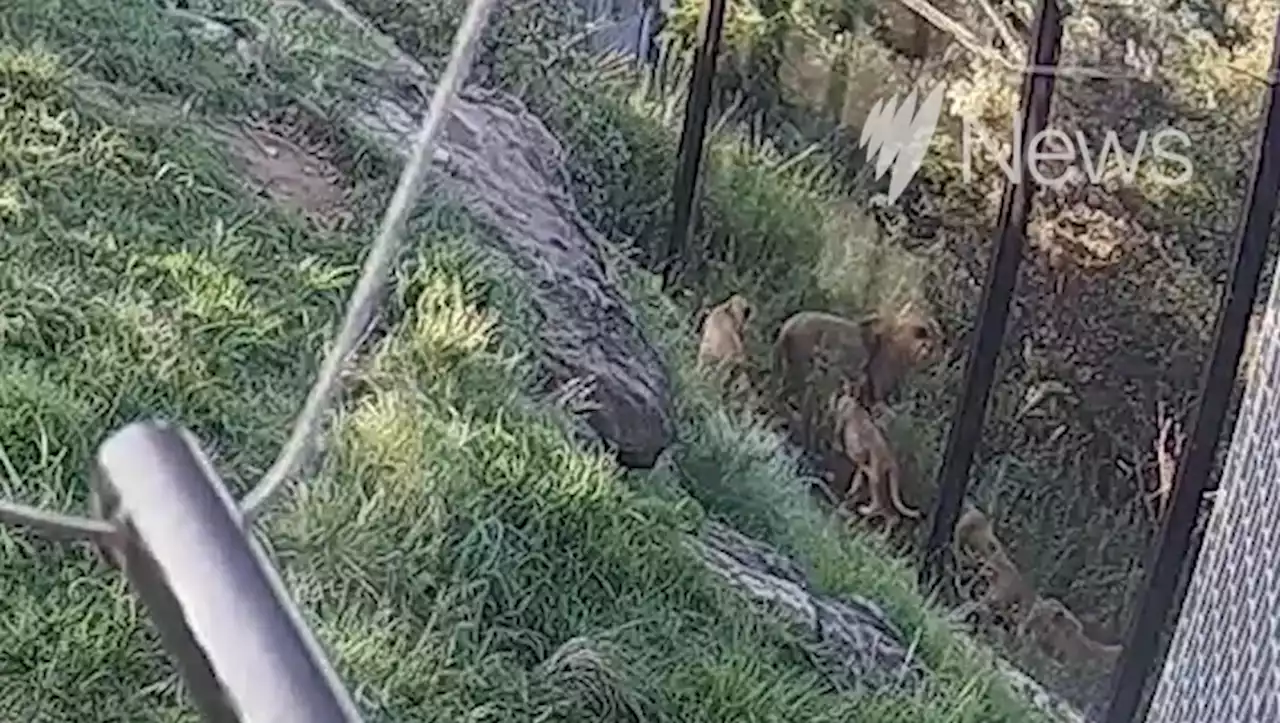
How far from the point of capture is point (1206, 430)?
1.59m

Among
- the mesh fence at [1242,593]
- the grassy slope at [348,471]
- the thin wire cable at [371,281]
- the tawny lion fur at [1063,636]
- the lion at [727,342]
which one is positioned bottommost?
the tawny lion fur at [1063,636]

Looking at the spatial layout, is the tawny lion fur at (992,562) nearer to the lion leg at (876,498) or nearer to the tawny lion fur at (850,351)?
the lion leg at (876,498)

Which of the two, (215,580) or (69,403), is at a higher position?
(215,580)

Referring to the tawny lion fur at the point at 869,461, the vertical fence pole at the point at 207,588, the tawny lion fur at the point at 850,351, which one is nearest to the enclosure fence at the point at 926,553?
the vertical fence pole at the point at 207,588

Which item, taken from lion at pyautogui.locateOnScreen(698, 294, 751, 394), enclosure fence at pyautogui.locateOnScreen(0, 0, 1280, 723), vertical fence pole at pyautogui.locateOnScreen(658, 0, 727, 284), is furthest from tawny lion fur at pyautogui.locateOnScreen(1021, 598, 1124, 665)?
vertical fence pole at pyautogui.locateOnScreen(658, 0, 727, 284)

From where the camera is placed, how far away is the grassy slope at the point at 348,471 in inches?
49.3

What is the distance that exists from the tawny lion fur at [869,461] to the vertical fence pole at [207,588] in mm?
1896

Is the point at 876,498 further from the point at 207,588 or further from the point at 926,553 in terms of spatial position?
the point at 207,588

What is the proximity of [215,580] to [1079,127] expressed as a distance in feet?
5.99

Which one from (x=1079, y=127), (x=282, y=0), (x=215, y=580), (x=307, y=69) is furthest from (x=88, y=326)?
(x=215, y=580)

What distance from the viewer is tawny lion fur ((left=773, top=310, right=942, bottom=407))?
229 centimetres

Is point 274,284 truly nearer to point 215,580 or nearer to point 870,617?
point 870,617

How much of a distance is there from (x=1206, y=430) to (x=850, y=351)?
0.81 meters

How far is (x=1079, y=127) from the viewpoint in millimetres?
1960
